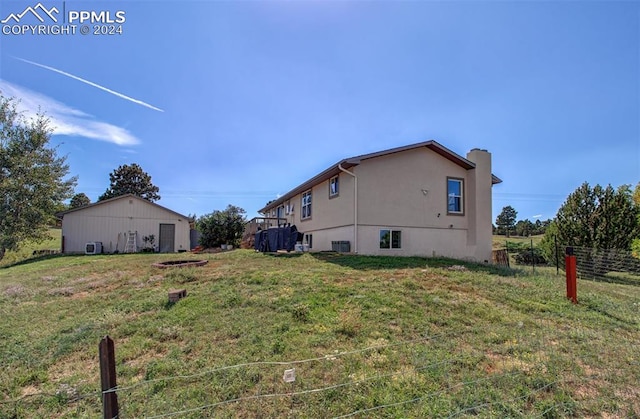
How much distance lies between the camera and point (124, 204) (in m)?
22.3

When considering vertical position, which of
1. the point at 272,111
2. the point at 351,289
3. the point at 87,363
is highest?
the point at 272,111

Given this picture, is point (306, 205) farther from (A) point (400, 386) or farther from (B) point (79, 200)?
(B) point (79, 200)

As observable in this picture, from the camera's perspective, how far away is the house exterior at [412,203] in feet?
42.7

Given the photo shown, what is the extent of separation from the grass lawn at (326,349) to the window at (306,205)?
406 inches

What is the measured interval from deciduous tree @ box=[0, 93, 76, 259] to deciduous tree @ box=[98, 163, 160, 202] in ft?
96.8

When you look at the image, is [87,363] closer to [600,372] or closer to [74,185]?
[600,372]

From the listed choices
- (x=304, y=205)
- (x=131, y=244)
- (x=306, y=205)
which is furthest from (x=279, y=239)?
(x=131, y=244)

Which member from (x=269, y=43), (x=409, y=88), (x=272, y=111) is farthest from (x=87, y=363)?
(x=409, y=88)

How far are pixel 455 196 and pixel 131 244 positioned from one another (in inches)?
785

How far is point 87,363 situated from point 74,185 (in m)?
22.0

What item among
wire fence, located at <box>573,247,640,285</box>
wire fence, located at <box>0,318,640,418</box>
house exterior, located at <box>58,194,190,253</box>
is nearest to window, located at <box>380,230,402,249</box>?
wire fence, located at <box>573,247,640,285</box>

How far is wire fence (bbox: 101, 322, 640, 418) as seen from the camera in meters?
2.97

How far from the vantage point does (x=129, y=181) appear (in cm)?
4850

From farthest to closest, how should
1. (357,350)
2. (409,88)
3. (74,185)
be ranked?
1. (74,185)
2. (409,88)
3. (357,350)
